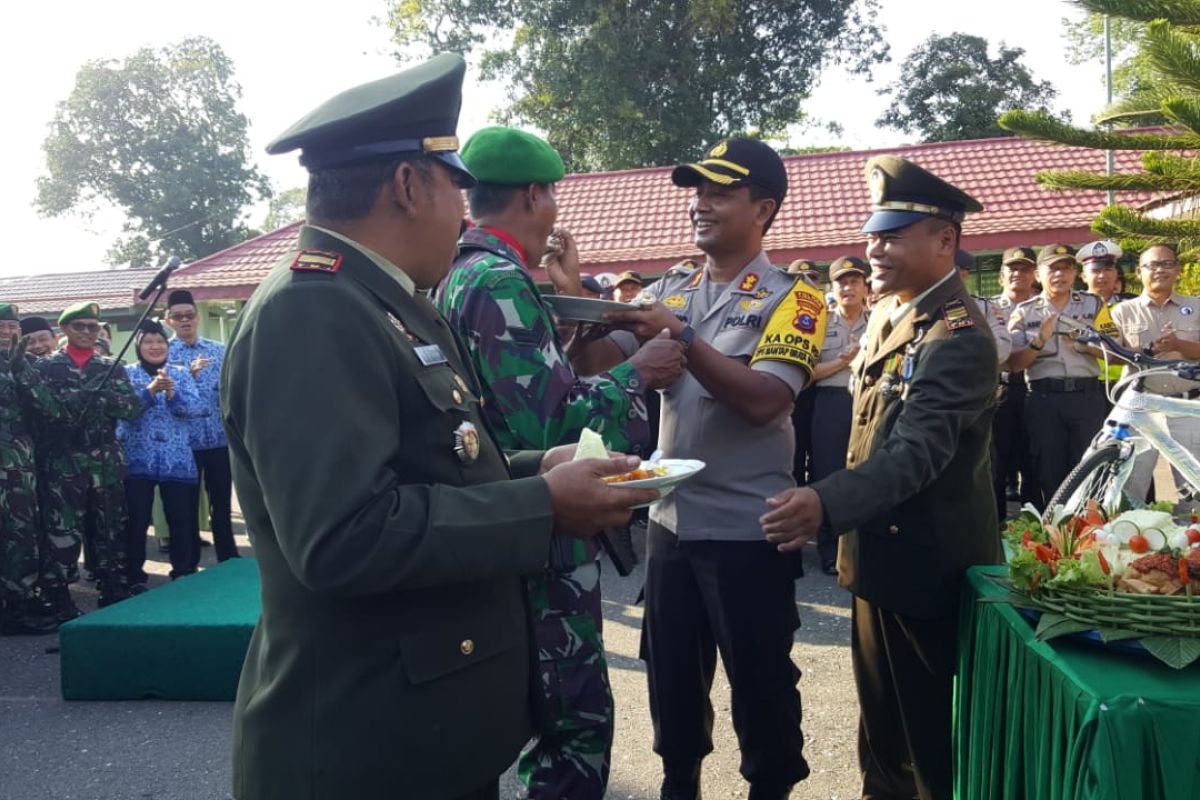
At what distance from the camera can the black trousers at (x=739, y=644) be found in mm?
2750

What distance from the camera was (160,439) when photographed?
22.7ft

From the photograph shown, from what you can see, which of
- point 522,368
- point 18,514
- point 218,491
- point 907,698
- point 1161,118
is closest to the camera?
point 522,368

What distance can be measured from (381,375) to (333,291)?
0.47 feet

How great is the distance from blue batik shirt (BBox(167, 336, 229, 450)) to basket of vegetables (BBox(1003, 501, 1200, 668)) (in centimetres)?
628

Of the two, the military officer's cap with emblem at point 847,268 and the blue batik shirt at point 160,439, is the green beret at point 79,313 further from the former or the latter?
the military officer's cap with emblem at point 847,268

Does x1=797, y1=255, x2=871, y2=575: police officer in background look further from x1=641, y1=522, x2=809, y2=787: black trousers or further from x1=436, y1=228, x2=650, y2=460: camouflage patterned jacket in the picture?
x1=436, y1=228, x2=650, y2=460: camouflage patterned jacket

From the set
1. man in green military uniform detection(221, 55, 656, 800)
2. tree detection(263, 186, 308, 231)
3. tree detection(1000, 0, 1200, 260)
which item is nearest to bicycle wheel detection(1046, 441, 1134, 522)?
tree detection(1000, 0, 1200, 260)

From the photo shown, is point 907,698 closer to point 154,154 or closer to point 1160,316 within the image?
point 1160,316

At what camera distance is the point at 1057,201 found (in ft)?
43.5

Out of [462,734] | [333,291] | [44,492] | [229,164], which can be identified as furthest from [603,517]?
[229,164]

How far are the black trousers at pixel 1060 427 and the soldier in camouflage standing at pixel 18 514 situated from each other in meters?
6.75

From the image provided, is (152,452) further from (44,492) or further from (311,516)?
(311,516)

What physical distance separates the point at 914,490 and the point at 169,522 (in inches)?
240

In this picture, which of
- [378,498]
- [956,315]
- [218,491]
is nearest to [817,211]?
[218,491]
